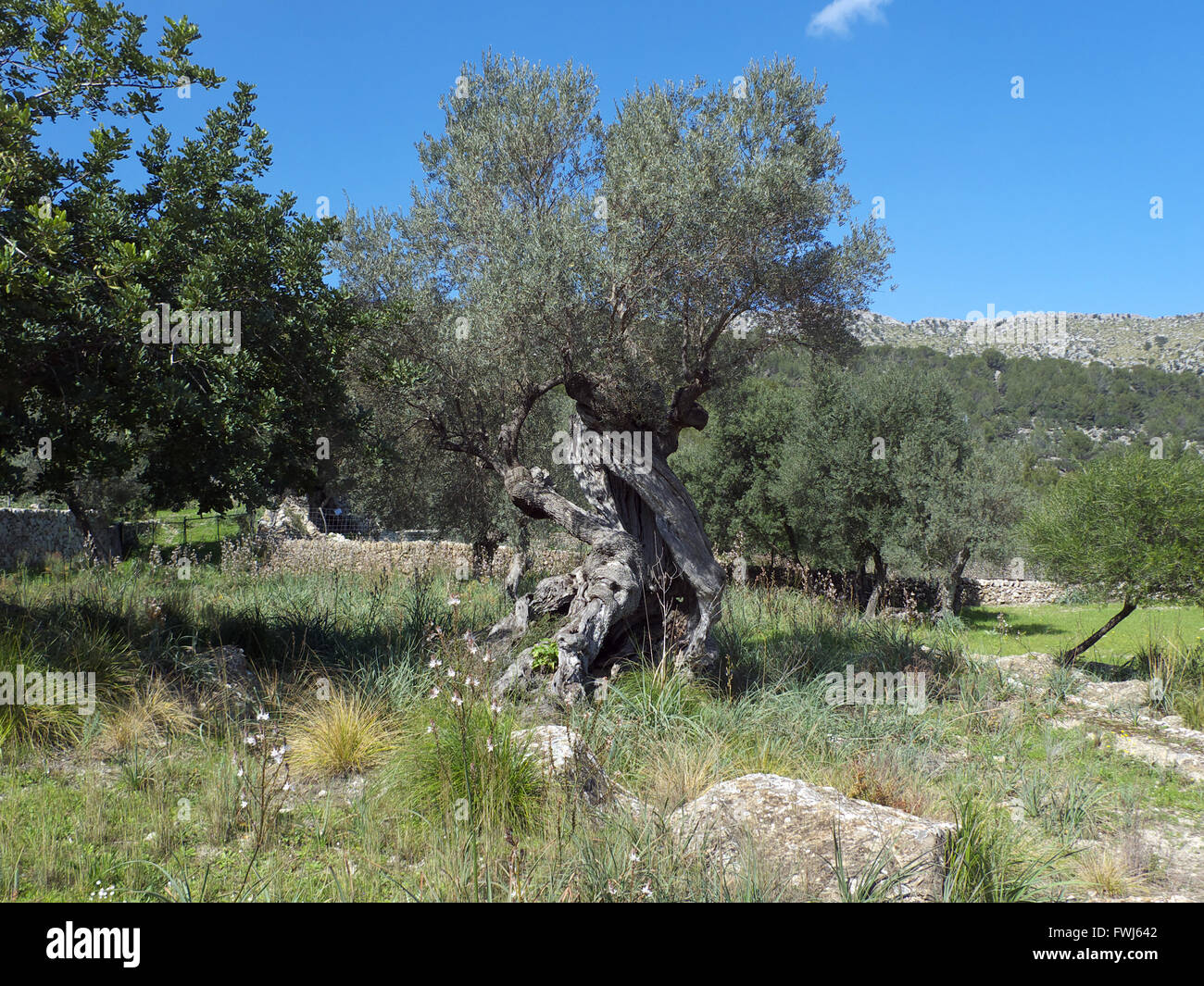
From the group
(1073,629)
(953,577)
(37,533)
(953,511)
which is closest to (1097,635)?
(953,511)

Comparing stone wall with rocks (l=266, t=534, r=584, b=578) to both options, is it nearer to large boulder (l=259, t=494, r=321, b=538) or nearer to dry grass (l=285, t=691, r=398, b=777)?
large boulder (l=259, t=494, r=321, b=538)

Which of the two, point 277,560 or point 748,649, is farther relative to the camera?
point 277,560

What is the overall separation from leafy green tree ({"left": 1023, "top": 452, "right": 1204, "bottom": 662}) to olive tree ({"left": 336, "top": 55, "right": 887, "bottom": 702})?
5.72 metres

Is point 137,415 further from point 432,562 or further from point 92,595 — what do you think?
point 432,562

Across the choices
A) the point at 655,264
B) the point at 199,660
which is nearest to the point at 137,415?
the point at 199,660

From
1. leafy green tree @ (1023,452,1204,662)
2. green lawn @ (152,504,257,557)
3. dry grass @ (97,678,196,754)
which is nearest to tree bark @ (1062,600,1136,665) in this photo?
leafy green tree @ (1023,452,1204,662)

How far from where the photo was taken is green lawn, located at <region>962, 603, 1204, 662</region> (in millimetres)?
15398

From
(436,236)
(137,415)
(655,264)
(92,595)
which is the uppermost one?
(436,236)

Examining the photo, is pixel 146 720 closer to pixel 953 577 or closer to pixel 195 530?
pixel 953 577

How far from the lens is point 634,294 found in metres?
9.56

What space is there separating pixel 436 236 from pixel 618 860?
451 inches

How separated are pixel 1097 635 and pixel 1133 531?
1.87 metres

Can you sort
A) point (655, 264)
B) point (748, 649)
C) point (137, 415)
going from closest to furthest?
point (137, 415), point (655, 264), point (748, 649)
